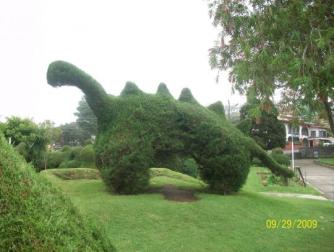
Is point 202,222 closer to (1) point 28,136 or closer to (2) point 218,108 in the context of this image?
(2) point 218,108

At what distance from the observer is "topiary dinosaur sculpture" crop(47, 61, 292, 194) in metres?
12.3

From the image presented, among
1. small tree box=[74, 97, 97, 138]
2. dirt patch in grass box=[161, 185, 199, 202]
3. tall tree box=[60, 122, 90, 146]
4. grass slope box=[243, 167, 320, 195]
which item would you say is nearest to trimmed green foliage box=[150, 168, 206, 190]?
dirt patch in grass box=[161, 185, 199, 202]

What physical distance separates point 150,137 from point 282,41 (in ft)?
23.6

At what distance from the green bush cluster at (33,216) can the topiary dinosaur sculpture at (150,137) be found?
901 cm

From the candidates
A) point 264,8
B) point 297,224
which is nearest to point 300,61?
point 264,8

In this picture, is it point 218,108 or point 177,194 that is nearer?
point 177,194

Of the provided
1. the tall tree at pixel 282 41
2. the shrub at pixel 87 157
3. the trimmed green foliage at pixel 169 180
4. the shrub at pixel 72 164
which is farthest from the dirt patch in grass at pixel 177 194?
the shrub at pixel 72 164

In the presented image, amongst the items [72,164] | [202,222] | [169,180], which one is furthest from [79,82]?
[72,164]

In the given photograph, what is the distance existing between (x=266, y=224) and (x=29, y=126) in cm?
3158

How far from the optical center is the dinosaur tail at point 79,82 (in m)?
12.3

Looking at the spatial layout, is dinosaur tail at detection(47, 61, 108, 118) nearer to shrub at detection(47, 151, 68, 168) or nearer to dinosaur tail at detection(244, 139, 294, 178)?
dinosaur tail at detection(244, 139, 294, 178)

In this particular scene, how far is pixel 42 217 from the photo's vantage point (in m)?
2.60
